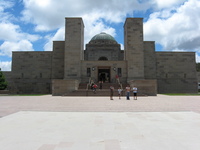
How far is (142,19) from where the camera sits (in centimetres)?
3105

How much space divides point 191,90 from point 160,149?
111 ft

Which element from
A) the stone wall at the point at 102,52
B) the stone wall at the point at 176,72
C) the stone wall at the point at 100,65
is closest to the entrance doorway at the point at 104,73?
the stone wall at the point at 100,65

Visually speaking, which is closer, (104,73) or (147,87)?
(147,87)

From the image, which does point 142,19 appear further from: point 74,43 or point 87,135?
point 87,135

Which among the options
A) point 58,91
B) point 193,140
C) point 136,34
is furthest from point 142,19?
point 193,140

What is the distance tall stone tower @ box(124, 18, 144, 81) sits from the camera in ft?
98.4

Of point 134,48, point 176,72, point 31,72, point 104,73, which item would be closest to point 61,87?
point 104,73

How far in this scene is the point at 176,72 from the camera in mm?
33469

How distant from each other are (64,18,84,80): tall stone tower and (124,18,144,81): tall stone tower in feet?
27.5

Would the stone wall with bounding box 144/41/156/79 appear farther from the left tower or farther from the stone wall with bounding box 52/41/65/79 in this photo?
the stone wall with bounding box 52/41/65/79

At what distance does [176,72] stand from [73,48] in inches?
786

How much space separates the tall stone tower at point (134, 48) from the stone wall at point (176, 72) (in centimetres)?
517

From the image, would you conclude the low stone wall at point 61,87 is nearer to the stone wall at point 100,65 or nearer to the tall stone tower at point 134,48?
the stone wall at point 100,65

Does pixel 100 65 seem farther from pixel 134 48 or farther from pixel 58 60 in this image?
pixel 58 60
